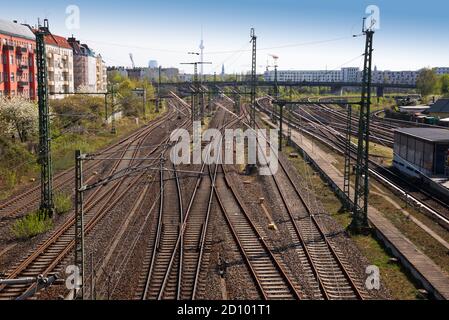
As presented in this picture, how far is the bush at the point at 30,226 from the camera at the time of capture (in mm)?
17628

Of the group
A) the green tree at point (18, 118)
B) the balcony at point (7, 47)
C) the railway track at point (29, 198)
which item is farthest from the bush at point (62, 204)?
the balcony at point (7, 47)

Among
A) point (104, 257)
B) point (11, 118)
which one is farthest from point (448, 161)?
point (11, 118)

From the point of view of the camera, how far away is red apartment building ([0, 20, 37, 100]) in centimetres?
5041

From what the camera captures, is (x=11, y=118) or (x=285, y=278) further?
(x=11, y=118)

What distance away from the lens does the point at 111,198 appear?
913 inches

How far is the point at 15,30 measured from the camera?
54.5 m

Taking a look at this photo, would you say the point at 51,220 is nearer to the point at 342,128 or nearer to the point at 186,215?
the point at 186,215

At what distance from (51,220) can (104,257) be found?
495 centimetres

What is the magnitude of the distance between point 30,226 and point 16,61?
4109cm

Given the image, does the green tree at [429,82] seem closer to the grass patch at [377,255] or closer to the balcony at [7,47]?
the balcony at [7,47]

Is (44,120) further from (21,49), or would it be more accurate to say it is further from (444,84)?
(444,84)

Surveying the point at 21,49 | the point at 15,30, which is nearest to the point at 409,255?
the point at 21,49

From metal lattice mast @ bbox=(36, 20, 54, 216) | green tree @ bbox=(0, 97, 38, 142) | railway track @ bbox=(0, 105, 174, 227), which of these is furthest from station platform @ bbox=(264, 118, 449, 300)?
green tree @ bbox=(0, 97, 38, 142)

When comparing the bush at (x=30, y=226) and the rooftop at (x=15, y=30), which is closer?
the bush at (x=30, y=226)
